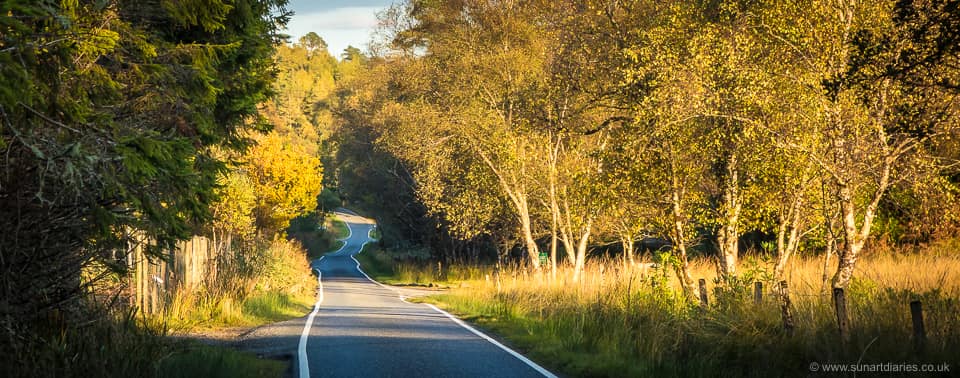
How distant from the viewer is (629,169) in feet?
63.9

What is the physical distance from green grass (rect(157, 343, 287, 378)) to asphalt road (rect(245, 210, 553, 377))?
0.43 metres

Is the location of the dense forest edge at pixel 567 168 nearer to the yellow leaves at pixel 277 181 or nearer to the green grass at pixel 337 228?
the yellow leaves at pixel 277 181

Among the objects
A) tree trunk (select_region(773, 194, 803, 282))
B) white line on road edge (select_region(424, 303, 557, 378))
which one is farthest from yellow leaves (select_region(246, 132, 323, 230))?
tree trunk (select_region(773, 194, 803, 282))

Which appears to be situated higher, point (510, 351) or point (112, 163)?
point (112, 163)

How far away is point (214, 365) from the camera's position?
441 inches

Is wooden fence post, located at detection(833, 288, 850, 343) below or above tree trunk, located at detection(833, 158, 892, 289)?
below

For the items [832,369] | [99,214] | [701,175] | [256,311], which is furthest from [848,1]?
[256,311]

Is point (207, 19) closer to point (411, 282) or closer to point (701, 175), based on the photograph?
point (701, 175)

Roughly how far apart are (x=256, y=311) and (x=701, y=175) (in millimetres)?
11928

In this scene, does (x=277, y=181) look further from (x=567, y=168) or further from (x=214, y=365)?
(x=214, y=365)

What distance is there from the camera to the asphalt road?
1212 cm

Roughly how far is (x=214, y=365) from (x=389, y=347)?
4266mm

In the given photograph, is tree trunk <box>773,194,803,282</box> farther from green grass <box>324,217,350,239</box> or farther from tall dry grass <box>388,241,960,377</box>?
green grass <box>324,217,350,239</box>

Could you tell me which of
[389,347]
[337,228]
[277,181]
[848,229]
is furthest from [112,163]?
[337,228]
